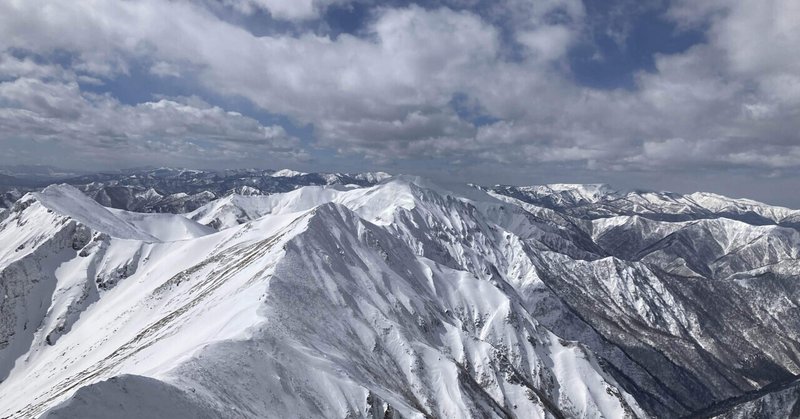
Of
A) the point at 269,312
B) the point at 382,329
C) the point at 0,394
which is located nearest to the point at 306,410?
the point at 269,312

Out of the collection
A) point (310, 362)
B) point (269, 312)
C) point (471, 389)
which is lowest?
point (471, 389)

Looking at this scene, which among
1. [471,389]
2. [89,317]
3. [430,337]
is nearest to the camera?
[471,389]

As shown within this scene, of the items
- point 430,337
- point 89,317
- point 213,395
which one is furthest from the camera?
point 89,317

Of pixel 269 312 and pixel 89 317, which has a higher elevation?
pixel 269 312

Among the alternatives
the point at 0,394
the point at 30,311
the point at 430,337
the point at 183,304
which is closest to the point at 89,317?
the point at 30,311

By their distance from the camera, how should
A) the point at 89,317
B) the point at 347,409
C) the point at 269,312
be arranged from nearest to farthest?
the point at 347,409, the point at 269,312, the point at 89,317

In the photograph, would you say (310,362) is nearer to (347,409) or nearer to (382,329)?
(347,409)

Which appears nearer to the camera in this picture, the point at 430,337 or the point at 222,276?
the point at 222,276

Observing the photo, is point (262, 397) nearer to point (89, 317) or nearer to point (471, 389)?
point (471, 389)

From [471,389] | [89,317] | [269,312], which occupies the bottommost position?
[471,389]
